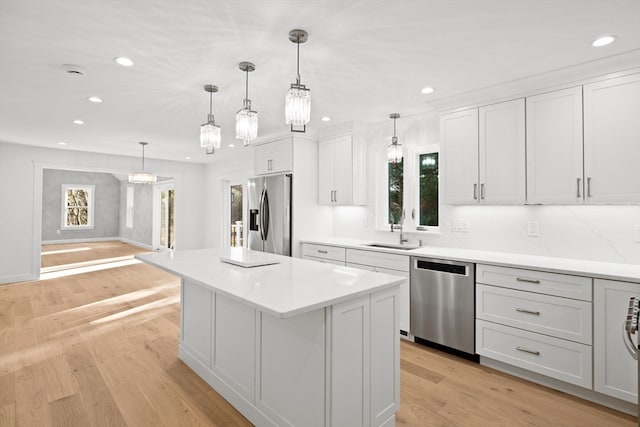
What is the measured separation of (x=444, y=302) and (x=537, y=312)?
0.72m

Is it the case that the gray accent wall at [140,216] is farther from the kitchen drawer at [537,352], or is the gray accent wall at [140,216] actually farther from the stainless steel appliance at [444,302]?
the kitchen drawer at [537,352]

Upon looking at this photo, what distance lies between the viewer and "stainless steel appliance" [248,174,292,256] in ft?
14.5

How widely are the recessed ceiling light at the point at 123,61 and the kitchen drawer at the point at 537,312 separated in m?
3.33

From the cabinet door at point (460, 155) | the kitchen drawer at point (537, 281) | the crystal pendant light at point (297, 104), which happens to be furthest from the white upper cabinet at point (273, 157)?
the kitchen drawer at point (537, 281)

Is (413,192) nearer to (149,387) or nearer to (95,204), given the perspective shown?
(149,387)

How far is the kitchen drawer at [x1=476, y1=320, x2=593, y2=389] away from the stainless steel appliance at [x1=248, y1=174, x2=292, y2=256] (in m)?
2.52

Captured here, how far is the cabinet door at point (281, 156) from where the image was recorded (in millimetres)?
4484

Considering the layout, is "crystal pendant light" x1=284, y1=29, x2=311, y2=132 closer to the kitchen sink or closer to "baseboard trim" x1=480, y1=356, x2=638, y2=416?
the kitchen sink

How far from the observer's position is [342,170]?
433cm

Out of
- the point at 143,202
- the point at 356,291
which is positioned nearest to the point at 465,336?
the point at 356,291

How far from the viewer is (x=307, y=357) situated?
5.64 feet

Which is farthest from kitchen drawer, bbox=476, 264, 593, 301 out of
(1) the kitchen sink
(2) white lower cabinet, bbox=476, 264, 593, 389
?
(1) the kitchen sink

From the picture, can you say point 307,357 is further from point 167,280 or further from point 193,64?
point 167,280

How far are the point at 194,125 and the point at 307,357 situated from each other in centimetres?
374
